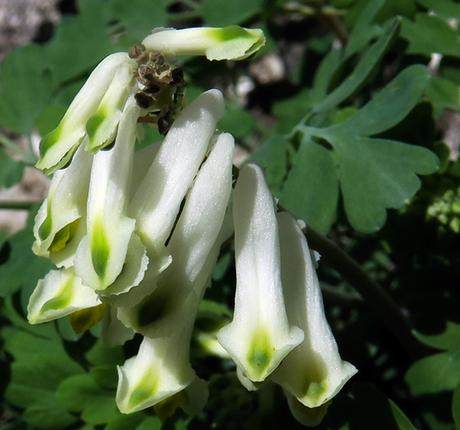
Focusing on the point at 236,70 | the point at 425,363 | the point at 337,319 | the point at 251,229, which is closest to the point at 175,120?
the point at 251,229

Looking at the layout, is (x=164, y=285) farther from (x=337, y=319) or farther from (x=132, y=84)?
(x=337, y=319)

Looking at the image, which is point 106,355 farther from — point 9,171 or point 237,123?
point 237,123

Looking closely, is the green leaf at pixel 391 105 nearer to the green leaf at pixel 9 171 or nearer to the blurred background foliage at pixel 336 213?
the blurred background foliage at pixel 336 213

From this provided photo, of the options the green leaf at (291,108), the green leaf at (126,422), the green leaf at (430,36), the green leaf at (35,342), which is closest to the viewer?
the green leaf at (126,422)

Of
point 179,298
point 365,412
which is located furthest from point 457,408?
point 179,298

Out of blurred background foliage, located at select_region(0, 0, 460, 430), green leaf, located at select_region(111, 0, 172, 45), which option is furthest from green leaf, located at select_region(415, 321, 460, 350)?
green leaf, located at select_region(111, 0, 172, 45)

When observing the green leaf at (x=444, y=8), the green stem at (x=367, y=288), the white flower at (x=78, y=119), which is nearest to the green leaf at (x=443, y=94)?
the green leaf at (x=444, y=8)

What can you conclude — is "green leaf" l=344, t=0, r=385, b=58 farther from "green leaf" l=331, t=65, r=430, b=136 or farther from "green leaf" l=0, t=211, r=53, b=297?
"green leaf" l=0, t=211, r=53, b=297
